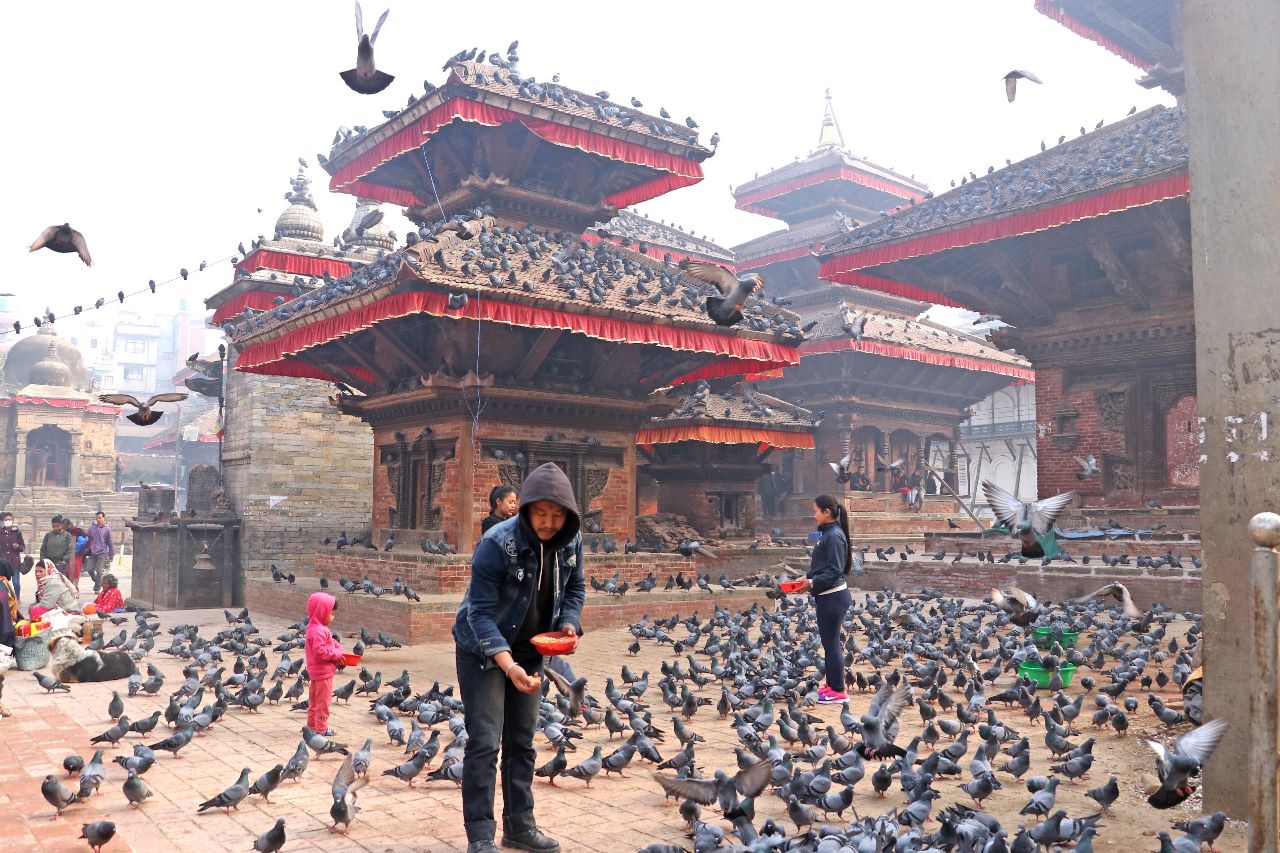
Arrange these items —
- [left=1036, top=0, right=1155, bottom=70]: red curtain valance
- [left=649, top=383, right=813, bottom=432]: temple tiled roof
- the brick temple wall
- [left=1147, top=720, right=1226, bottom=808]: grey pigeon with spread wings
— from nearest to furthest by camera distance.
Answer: [left=1147, top=720, right=1226, bottom=808]: grey pigeon with spread wings < the brick temple wall < [left=1036, top=0, right=1155, bottom=70]: red curtain valance < [left=649, top=383, right=813, bottom=432]: temple tiled roof

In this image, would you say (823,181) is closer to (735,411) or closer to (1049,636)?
(735,411)

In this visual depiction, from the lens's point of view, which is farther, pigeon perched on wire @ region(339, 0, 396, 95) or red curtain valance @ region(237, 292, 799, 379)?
red curtain valance @ region(237, 292, 799, 379)

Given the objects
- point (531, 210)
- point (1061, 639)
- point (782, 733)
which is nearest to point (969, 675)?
point (1061, 639)

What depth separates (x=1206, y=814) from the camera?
5039 mm

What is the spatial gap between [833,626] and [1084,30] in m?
18.3

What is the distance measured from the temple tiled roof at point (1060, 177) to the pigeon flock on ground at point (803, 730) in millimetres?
7514

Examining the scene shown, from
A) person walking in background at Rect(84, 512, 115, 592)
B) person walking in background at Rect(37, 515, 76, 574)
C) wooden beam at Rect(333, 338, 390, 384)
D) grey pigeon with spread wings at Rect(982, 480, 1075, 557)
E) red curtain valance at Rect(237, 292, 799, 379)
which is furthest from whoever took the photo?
person walking in background at Rect(84, 512, 115, 592)

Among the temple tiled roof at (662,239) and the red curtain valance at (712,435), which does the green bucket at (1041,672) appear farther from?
the temple tiled roof at (662,239)

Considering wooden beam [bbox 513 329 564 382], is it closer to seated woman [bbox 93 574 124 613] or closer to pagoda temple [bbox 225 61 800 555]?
pagoda temple [bbox 225 61 800 555]

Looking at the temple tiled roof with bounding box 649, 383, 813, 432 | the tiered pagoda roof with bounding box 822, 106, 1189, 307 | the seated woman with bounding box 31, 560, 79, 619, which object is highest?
the tiered pagoda roof with bounding box 822, 106, 1189, 307

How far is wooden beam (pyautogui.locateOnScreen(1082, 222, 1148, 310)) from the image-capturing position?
58.0ft

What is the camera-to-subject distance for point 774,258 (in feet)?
112

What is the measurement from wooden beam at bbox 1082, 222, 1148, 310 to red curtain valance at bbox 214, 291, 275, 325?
15831 millimetres

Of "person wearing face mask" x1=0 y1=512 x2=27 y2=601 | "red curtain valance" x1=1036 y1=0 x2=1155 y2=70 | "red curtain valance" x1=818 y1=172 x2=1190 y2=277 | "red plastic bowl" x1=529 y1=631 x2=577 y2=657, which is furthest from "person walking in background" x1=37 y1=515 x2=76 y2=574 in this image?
"red curtain valance" x1=1036 y1=0 x2=1155 y2=70
